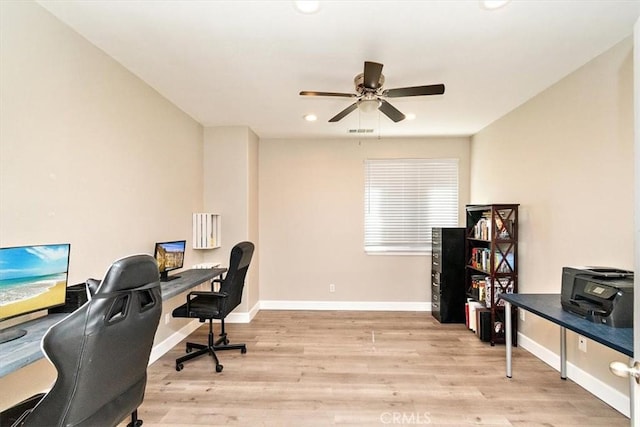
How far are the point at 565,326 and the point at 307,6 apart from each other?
8.35 ft

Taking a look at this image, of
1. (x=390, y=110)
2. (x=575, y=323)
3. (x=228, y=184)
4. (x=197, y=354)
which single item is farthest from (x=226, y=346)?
(x=575, y=323)

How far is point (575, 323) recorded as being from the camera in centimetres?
200

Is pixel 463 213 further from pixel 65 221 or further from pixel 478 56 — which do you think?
pixel 65 221

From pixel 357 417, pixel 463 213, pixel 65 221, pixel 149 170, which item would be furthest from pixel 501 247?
pixel 65 221

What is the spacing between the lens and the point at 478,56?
251cm

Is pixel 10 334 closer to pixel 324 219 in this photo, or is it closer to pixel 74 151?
pixel 74 151

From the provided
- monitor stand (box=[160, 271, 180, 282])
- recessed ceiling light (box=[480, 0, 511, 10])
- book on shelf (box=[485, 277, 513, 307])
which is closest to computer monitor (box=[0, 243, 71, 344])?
monitor stand (box=[160, 271, 180, 282])

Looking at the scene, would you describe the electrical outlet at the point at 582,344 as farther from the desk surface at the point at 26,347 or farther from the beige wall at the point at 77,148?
the beige wall at the point at 77,148

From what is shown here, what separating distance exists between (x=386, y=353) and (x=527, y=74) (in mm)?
2994

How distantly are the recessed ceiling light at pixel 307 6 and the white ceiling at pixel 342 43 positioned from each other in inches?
1.6

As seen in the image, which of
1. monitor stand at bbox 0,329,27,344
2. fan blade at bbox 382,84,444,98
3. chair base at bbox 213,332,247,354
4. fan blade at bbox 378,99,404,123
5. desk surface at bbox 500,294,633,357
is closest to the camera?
monitor stand at bbox 0,329,27,344

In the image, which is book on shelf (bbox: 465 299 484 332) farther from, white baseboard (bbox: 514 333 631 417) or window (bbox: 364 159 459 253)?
window (bbox: 364 159 459 253)

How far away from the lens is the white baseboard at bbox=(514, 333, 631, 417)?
7.45 ft

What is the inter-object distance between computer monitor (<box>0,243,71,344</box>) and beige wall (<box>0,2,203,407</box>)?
268mm
